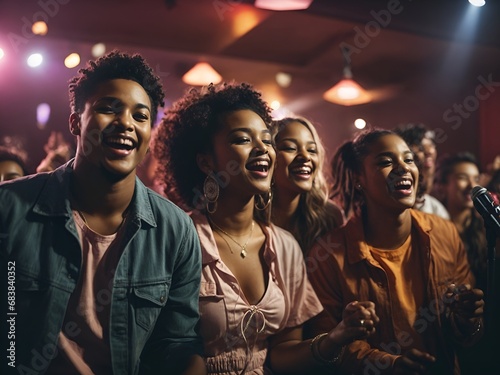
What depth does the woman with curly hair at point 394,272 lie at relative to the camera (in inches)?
91.5

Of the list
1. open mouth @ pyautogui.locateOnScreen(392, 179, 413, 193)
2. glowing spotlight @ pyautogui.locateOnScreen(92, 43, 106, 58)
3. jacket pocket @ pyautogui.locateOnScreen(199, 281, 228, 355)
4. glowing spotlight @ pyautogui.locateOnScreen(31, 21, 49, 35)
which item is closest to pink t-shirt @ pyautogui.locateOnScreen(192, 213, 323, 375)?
jacket pocket @ pyautogui.locateOnScreen(199, 281, 228, 355)

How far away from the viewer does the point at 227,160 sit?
2.27 m

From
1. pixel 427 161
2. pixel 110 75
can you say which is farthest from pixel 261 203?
pixel 427 161

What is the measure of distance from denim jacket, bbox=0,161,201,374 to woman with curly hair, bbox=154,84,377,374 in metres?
0.17

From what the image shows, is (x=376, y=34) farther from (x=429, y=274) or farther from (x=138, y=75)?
(x=138, y=75)

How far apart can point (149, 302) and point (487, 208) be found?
1327mm

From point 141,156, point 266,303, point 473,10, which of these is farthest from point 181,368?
point 473,10

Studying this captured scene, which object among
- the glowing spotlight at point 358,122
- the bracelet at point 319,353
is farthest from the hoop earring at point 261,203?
the glowing spotlight at point 358,122

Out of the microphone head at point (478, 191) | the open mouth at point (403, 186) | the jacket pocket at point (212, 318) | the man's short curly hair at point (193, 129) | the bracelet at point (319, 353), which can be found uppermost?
the man's short curly hair at point (193, 129)

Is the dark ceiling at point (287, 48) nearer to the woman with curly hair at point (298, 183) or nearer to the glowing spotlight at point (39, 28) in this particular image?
the glowing spotlight at point (39, 28)

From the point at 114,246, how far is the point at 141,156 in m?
0.34

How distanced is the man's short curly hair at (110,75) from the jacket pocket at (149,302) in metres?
0.66

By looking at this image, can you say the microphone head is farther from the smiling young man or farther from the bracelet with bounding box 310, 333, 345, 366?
the smiling young man

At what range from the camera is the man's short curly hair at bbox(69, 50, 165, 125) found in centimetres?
192
